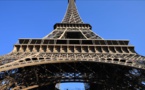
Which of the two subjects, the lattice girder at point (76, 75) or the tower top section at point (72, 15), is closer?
the lattice girder at point (76, 75)

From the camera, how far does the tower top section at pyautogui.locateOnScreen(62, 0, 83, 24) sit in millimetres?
53062

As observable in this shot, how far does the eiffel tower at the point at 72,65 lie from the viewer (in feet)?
84.6

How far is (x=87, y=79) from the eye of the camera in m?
30.8

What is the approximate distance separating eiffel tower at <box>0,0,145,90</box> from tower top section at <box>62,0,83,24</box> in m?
18.0

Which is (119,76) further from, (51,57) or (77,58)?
(51,57)

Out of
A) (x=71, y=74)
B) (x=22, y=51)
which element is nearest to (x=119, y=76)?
(x=71, y=74)

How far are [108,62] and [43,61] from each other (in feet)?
21.2

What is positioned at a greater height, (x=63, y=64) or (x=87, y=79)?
(x=63, y=64)

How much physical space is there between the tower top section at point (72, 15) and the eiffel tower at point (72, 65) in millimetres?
18032

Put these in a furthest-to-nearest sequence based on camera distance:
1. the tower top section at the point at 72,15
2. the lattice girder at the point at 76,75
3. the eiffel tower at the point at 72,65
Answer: the tower top section at the point at 72,15 → the lattice girder at the point at 76,75 → the eiffel tower at the point at 72,65

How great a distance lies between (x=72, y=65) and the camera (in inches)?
1182

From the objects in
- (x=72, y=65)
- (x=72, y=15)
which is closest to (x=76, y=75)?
(x=72, y=65)

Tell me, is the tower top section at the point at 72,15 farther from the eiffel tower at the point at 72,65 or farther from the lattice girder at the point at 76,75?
the lattice girder at the point at 76,75

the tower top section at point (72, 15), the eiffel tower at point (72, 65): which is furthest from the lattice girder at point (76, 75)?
the tower top section at point (72, 15)
